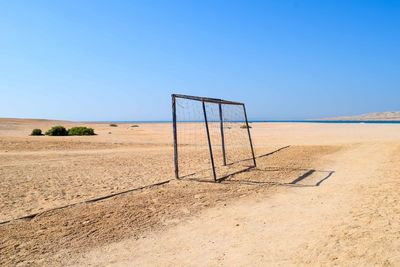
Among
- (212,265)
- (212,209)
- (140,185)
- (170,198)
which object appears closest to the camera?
(212,265)

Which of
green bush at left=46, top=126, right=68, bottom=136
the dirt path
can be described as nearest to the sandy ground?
the dirt path

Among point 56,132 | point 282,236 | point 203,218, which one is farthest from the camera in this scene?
point 56,132

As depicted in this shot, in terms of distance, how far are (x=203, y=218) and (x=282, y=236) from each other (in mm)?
1589

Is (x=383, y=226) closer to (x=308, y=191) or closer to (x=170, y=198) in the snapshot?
(x=308, y=191)

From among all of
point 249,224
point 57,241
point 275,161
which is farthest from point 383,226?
point 275,161

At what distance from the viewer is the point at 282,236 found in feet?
16.3

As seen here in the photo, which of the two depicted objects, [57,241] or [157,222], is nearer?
[57,241]

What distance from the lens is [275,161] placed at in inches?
532

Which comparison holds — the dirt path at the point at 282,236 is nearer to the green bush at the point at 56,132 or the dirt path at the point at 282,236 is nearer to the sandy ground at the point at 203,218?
the sandy ground at the point at 203,218

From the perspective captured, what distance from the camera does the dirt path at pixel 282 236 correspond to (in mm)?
4238

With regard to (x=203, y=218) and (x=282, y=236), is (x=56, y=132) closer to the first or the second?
(x=203, y=218)

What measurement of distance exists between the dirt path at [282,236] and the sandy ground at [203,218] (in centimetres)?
1

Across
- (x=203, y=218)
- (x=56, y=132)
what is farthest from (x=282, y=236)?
(x=56, y=132)

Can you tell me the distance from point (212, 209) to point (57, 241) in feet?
9.46
